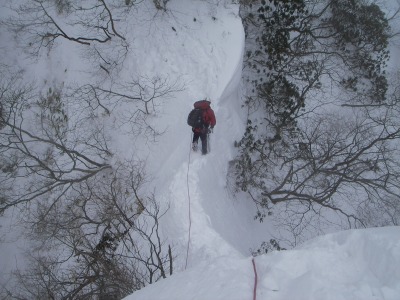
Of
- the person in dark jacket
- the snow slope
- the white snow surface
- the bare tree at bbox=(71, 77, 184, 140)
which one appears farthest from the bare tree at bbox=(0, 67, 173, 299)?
the snow slope

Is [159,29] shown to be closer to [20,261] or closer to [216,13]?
[216,13]

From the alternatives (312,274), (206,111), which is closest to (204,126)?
(206,111)

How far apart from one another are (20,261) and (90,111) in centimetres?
500

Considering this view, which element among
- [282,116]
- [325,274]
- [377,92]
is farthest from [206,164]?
[377,92]

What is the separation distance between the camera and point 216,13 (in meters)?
8.92

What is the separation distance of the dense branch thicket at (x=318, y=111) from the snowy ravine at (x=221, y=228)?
101 centimetres

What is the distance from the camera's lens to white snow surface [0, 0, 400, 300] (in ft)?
11.6

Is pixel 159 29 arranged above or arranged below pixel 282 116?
above

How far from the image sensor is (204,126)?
6.95m

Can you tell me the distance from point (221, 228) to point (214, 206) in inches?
21.2

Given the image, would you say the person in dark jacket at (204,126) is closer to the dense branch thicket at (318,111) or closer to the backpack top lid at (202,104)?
the backpack top lid at (202,104)

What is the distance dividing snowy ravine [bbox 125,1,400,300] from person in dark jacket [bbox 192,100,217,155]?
1.02 ft

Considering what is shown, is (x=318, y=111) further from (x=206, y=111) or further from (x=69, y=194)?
(x=69, y=194)

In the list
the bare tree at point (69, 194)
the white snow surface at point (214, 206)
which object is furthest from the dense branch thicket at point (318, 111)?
the bare tree at point (69, 194)
